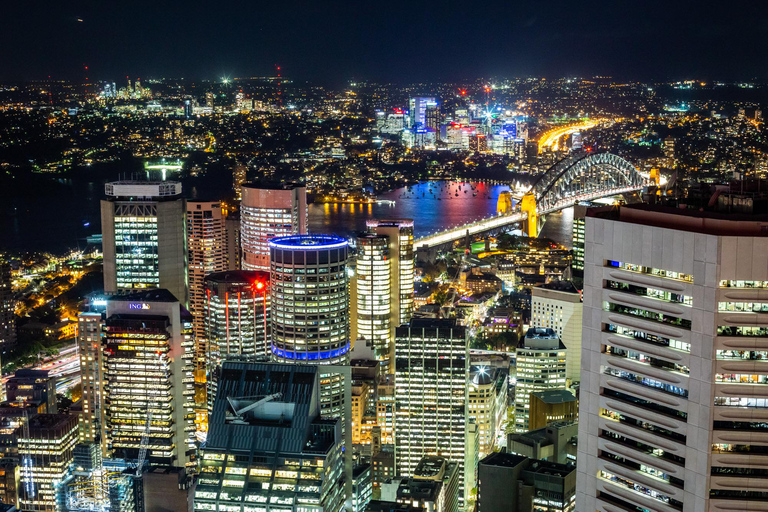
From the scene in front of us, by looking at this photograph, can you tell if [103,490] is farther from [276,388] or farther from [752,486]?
[752,486]

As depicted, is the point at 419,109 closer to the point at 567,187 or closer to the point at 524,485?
the point at 567,187

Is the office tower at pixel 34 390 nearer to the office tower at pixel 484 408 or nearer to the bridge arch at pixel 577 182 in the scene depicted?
the office tower at pixel 484 408

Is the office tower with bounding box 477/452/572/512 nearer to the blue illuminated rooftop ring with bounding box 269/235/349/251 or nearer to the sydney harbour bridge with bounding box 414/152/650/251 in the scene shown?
the blue illuminated rooftop ring with bounding box 269/235/349/251

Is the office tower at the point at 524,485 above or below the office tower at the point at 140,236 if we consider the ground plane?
below

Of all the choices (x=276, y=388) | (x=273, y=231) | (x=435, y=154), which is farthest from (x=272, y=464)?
(x=435, y=154)

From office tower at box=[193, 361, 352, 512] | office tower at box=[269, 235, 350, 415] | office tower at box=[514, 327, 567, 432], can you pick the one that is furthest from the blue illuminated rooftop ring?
office tower at box=[193, 361, 352, 512]

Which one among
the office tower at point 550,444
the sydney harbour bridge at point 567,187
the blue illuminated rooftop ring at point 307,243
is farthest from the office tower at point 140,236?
the sydney harbour bridge at point 567,187

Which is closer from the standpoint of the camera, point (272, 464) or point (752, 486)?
point (752, 486)
